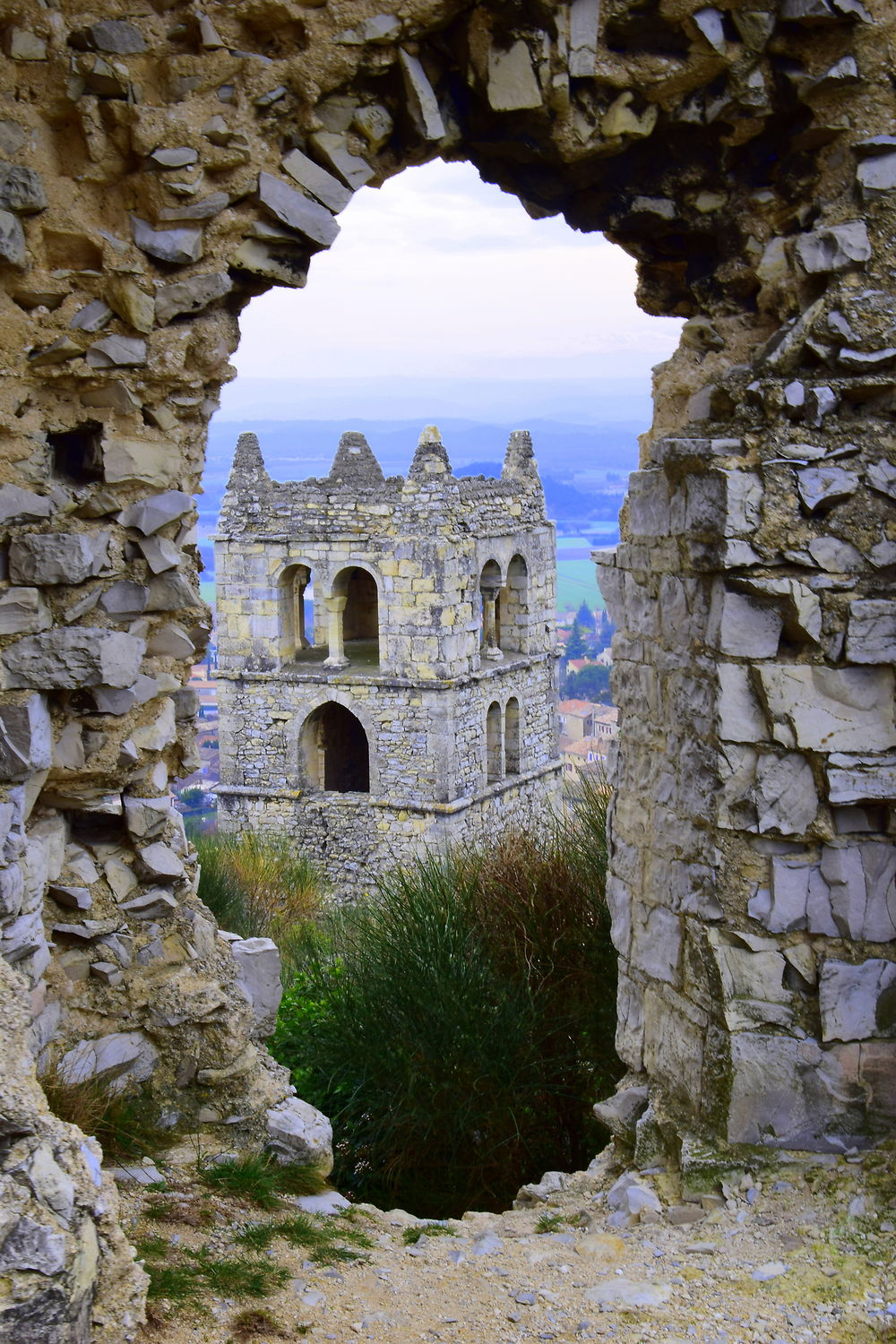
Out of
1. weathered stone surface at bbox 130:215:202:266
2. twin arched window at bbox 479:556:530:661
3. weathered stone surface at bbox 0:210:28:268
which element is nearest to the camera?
weathered stone surface at bbox 0:210:28:268

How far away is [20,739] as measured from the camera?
386 centimetres

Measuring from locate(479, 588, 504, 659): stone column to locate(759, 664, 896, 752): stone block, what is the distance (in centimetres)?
1724

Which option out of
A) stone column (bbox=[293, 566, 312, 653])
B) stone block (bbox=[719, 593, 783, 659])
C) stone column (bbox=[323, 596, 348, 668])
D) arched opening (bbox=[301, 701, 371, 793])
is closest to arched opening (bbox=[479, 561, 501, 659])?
stone column (bbox=[323, 596, 348, 668])

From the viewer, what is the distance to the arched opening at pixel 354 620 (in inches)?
808

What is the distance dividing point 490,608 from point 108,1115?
17.7 meters

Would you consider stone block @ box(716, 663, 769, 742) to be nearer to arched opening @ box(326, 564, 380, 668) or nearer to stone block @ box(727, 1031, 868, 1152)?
stone block @ box(727, 1031, 868, 1152)

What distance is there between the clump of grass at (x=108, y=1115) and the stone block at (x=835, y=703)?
2349mm

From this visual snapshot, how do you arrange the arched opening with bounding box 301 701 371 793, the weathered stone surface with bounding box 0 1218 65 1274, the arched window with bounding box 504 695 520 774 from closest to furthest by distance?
the weathered stone surface with bounding box 0 1218 65 1274
the arched opening with bounding box 301 701 371 793
the arched window with bounding box 504 695 520 774

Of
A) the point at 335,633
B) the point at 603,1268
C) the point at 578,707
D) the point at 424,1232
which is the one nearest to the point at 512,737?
the point at 335,633

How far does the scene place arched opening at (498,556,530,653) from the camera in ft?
70.4

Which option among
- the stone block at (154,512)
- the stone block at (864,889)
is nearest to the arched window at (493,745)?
the stone block at (154,512)

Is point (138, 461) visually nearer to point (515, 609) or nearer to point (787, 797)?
point (787, 797)

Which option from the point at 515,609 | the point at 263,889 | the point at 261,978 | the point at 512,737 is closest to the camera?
the point at 261,978

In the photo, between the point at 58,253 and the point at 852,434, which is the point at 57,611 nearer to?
the point at 58,253
